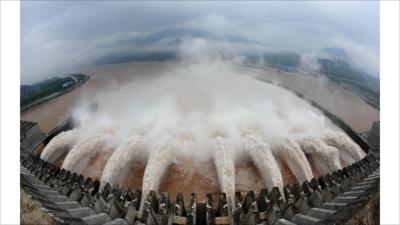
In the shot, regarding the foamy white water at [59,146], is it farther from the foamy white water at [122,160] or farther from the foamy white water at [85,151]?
the foamy white water at [122,160]

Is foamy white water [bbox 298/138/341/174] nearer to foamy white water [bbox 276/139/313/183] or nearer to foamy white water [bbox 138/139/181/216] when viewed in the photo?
foamy white water [bbox 276/139/313/183]

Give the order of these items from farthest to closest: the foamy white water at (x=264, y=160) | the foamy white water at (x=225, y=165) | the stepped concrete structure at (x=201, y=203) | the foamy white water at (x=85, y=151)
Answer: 1. the foamy white water at (x=85, y=151)
2. the foamy white water at (x=264, y=160)
3. the foamy white water at (x=225, y=165)
4. the stepped concrete structure at (x=201, y=203)

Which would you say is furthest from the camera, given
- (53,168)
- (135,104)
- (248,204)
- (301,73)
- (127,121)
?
(301,73)

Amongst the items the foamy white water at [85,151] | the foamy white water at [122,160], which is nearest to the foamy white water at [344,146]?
the foamy white water at [122,160]

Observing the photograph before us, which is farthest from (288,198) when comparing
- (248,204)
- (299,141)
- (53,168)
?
(53,168)

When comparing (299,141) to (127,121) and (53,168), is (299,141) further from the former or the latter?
(53,168)
